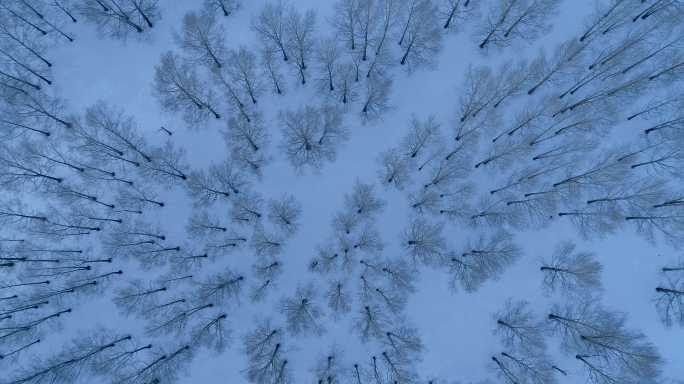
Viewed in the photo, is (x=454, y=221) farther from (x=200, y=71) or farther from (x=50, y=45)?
(x=50, y=45)

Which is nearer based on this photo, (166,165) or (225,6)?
(166,165)

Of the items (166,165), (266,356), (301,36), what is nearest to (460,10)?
(301,36)

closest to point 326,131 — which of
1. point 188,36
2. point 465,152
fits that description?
point 465,152

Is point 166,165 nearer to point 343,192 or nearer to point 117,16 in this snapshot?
point 117,16

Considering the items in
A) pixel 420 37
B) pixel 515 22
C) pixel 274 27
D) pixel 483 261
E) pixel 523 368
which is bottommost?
pixel 523 368

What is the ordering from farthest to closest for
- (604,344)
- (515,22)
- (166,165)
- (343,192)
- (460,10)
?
1. (460,10)
2. (166,165)
3. (343,192)
4. (515,22)
5. (604,344)

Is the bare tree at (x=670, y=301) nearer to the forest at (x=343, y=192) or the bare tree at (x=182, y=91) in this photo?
the forest at (x=343, y=192)
